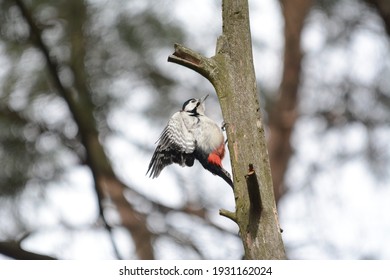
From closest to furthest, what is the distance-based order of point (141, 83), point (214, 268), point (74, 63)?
point (214, 268), point (74, 63), point (141, 83)

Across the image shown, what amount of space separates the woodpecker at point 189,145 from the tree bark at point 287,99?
1.91 metres

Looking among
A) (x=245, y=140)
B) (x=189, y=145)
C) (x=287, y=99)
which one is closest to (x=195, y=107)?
(x=189, y=145)

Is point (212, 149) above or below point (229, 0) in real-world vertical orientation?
below

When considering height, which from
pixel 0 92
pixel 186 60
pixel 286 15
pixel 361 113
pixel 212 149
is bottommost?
pixel 212 149

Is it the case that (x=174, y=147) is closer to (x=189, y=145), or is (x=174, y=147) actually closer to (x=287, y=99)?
(x=189, y=145)

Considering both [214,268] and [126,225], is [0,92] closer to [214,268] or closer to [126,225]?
[126,225]

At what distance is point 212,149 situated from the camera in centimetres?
157

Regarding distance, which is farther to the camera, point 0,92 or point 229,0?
point 0,92

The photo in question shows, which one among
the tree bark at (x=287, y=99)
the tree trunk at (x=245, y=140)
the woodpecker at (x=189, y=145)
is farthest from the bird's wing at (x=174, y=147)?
the tree bark at (x=287, y=99)

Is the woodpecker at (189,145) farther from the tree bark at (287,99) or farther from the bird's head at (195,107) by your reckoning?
the tree bark at (287,99)

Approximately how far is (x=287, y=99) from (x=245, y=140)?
7.27 ft

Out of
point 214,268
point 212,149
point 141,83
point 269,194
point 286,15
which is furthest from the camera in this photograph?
point 286,15

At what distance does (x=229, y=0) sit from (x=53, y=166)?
1.72 meters

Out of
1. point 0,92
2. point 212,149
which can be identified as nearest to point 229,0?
point 212,149
